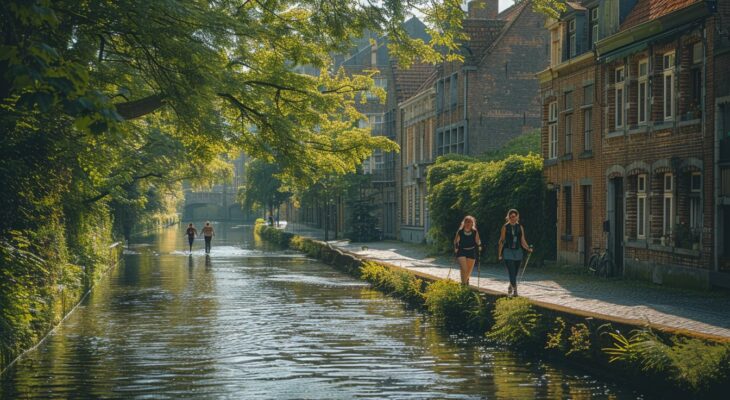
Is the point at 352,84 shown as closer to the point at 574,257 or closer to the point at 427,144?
the point at 574,257

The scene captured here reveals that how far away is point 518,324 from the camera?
1534 cm

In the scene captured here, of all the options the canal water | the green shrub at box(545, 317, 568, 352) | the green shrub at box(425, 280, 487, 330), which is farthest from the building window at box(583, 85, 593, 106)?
the green shrub at box(545, 317, 568, 352)

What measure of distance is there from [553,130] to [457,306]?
A: 15924mm

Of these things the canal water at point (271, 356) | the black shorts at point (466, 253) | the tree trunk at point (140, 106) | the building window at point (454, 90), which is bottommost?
the canal water at point (271, 356)

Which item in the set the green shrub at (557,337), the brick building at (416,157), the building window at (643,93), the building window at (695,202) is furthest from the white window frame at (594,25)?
the brick building at (416,157)

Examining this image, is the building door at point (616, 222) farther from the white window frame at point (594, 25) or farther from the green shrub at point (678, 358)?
the green shrub at point (678, 358)

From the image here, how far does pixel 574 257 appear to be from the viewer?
102 ft

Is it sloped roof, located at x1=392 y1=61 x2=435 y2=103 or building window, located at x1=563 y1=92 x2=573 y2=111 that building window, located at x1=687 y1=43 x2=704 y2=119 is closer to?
building window, located at x1=563 y1=92 x2=573 y2=111

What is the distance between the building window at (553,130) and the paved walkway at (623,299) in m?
4.23

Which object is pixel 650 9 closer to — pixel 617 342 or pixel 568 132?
pixel 568 132

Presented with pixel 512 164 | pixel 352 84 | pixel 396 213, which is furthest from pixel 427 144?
pixel 352 84

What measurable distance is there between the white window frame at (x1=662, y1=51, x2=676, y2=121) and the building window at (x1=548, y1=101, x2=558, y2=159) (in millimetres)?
8033

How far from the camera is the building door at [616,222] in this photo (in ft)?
91.5

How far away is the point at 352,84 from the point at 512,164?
14.1 meters
